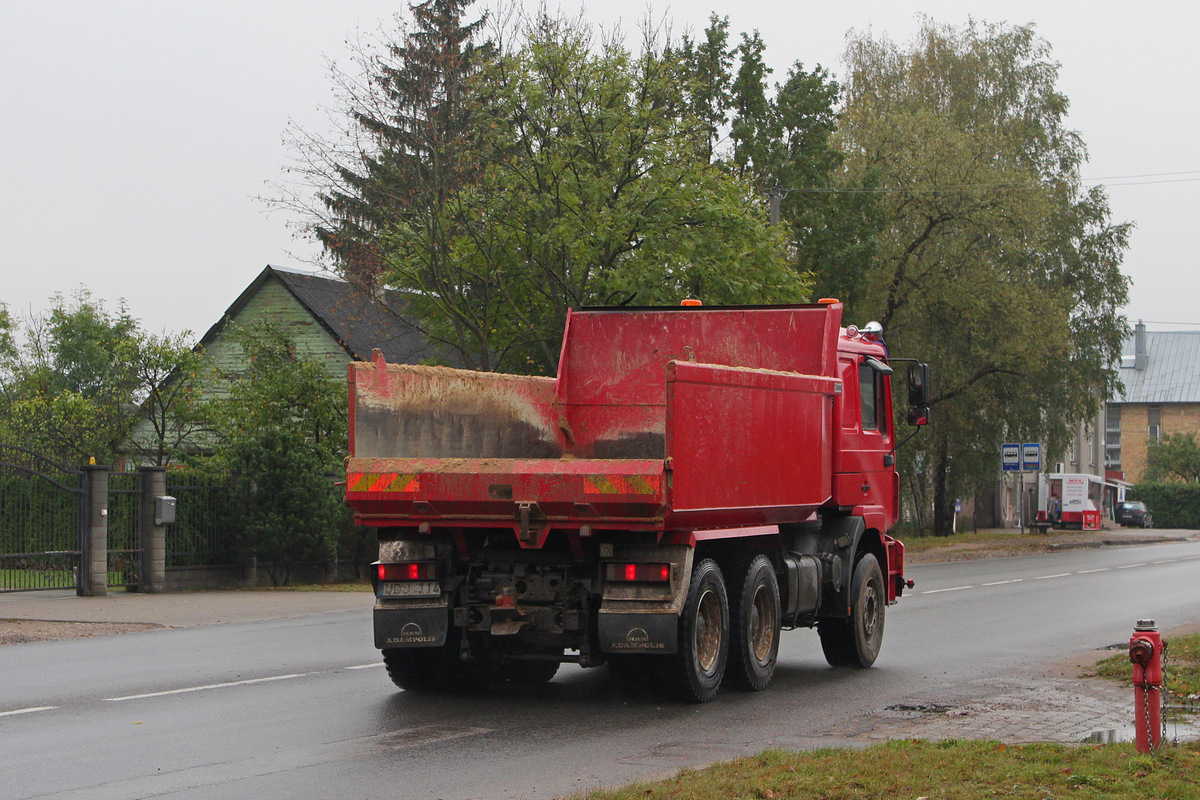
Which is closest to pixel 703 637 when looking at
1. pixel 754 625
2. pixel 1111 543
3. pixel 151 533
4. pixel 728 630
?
pixel 728 630

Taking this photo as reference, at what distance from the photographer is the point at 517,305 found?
1115 inches

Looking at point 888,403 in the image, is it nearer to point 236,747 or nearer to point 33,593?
point 236,747

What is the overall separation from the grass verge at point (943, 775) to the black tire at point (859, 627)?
4388 millimetres

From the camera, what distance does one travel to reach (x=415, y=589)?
9.94m

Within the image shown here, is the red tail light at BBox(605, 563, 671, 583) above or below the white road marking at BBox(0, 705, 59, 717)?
above

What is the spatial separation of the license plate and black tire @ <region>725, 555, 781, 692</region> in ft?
7.08

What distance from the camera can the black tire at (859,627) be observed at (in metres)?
12.4

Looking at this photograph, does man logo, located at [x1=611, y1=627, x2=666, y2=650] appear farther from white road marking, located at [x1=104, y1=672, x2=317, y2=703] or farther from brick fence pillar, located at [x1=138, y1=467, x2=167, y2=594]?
brick fence pillar, located at [x1=138, y1=467, x2=167, y2=594]

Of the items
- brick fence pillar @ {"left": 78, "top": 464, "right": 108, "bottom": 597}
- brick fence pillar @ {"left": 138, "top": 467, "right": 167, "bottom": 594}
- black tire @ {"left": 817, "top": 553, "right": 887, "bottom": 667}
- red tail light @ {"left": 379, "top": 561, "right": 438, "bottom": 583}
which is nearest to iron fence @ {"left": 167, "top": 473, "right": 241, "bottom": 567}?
brick fence pillar @ {"left": 138, "top": 467, "right": 167, "bottom": 594}

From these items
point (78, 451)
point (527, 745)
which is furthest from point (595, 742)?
point (78, 451)

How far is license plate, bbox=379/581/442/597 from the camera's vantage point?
32.6ft

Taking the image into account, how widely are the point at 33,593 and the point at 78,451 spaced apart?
8414mm

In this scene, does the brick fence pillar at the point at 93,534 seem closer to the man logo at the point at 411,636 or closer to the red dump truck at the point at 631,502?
the red dump truck at the point at 631,502

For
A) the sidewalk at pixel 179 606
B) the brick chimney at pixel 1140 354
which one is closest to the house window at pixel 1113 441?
the brick chimney at pixel 1140 354
